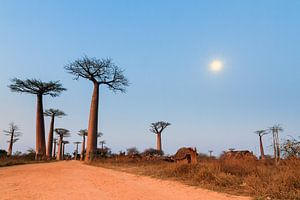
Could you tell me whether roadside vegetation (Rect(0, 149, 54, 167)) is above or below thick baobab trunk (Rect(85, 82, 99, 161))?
below

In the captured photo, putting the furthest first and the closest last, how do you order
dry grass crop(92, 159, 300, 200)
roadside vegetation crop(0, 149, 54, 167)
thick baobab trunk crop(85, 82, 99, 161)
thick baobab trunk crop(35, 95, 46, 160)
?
thick baobab trunk crop(35, 95, 46, 160)
thick baobab trunk crop(85, 82, 99, 161)
roadside vegetation crop(0, 149, 54, 167)
dry grass crop(92, 159, 300, 200)

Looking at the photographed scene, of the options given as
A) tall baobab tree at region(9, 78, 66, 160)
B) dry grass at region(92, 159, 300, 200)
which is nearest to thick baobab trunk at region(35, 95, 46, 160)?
tall baobab tree at region(9, 78, 66, 160)

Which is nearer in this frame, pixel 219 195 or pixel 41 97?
pixel 219 195

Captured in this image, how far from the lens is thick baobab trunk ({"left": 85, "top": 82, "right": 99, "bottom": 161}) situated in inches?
709

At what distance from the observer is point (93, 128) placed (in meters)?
19.0

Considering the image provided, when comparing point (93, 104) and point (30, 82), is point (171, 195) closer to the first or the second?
point (93, 104)

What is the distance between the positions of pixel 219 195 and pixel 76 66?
17.7 metres

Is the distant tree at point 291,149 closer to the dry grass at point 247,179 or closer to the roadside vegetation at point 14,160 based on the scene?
the dry grass at point 247,179

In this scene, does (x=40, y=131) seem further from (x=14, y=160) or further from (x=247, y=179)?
(x=247, y=179)

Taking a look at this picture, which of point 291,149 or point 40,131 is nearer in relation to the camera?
point 291,149

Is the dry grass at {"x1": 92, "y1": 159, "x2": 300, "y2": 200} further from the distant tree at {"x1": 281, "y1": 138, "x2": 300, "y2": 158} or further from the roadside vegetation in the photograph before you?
the roadside vegetation

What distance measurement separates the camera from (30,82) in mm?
24547

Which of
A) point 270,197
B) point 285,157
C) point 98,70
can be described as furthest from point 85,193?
point 98,70

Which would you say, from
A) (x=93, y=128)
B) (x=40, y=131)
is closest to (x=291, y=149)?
(x=93, y=128)
